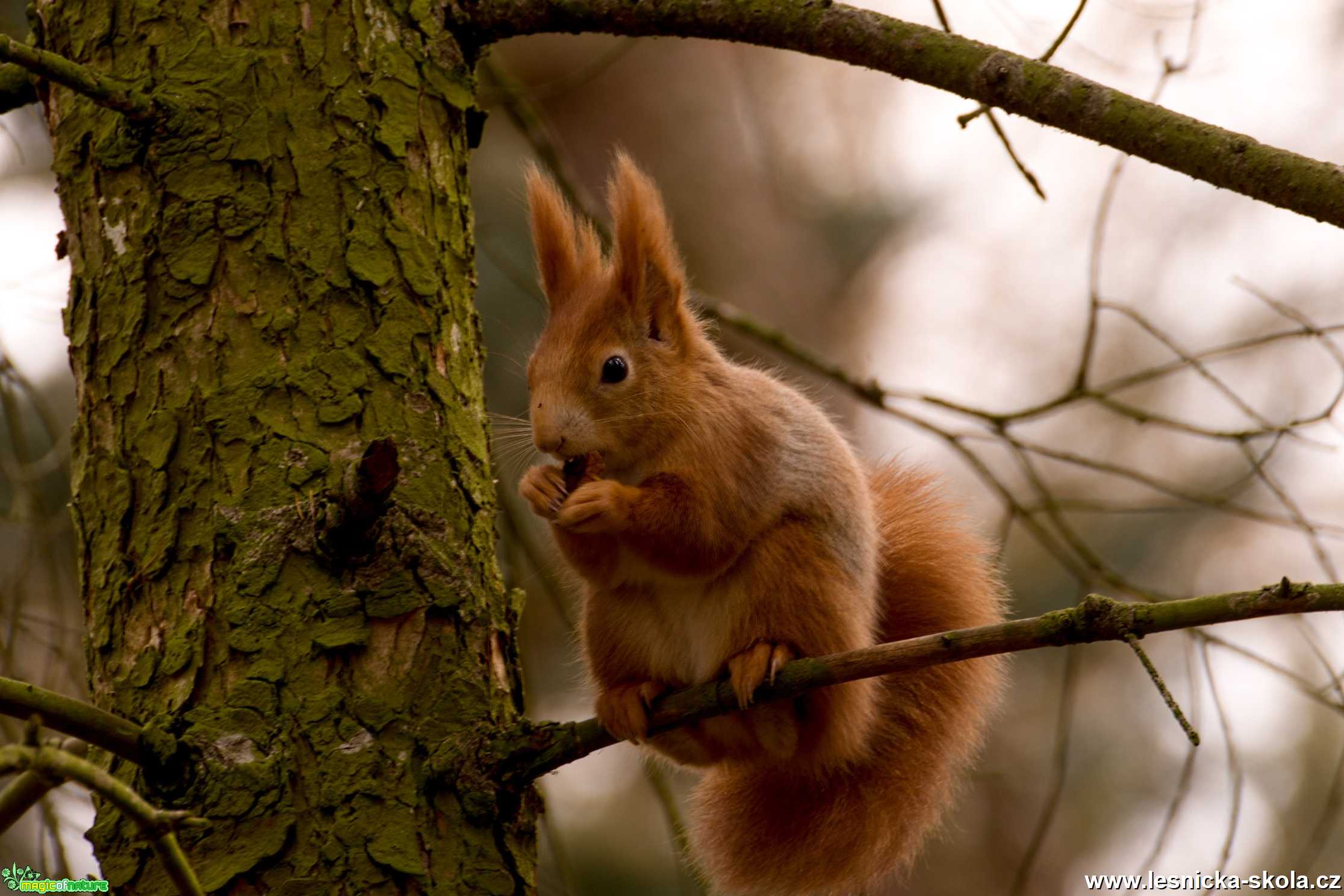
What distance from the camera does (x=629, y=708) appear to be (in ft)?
6.26

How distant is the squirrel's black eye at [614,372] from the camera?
7.14 ft

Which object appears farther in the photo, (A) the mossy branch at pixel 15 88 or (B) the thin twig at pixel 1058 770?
(B) the thin twig at pixel 1058 770

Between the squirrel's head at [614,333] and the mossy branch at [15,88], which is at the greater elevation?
the mossy branch at [15,88]

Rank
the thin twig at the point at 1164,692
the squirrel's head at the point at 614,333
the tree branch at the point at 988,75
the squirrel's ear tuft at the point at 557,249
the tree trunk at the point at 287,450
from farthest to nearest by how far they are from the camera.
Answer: the squirrel's ear tuft at the point at 557,249 → the squirrel's head at the point at 614,333 → the tree trunk at the point at 287,450 → the tree branch at the point at 988,75 → the thin twig at the point at 1164,692

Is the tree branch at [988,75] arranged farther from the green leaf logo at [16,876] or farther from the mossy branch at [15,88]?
the green leaf logo at [16,876]

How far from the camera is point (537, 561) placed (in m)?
2.27

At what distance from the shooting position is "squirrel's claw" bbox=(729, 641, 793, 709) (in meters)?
1.81

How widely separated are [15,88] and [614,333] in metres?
0.96

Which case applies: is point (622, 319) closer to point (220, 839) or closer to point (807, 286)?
point (220, 839)

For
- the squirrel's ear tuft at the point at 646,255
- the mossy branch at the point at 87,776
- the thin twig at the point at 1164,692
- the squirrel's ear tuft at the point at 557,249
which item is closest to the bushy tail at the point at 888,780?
the squirrel's ear tuft at the point at 646,255

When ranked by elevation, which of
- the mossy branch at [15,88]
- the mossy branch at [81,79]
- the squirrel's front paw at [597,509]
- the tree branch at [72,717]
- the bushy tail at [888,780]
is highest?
the mossy branch at [15,88]

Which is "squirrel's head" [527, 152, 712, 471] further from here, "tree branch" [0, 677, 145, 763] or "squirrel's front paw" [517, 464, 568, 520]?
"tree branch" [0, 677, 145, 763]

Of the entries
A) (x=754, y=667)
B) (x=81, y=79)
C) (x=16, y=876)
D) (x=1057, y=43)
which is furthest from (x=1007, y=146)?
(x=16, y=876)

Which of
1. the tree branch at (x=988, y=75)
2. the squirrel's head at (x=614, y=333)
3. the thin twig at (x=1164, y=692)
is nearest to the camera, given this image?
the thin twig at (x=1164, y=692)
